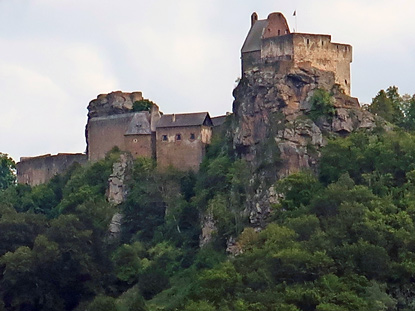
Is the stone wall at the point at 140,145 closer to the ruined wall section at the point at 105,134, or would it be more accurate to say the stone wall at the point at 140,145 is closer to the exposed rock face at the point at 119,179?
the exposed rock face at the point at 119,179

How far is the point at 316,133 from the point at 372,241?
9.98 metres

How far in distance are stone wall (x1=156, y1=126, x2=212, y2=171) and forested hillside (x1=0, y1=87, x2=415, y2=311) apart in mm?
660

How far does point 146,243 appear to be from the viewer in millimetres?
87375

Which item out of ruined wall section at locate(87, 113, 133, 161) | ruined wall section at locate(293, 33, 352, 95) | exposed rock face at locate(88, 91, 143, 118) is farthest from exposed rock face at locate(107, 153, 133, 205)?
ruined wall section at locate(293, 33, 352, 95)

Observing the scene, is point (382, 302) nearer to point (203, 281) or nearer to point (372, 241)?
point (372, 241)

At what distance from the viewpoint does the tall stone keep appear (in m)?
83.1

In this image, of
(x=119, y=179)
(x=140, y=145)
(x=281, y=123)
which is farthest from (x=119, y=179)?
(x=281, y=123)

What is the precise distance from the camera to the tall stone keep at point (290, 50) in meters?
83.1

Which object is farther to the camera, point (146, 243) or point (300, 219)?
point (146, 243)

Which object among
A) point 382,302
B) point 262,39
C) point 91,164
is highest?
point 262,39

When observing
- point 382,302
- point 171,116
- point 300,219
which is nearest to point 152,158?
point 171,116

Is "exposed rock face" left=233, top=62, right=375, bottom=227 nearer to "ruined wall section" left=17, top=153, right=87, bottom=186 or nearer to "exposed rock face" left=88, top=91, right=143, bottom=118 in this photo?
"exposed rock face" left=88, top=91, right=143, bottom=118

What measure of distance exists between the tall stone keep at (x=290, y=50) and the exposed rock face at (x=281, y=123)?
640 millimetres

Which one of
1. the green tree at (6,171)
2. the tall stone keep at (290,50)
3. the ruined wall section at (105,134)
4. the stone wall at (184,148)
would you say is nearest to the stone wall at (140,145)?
the ruined wall section at (105,134)
